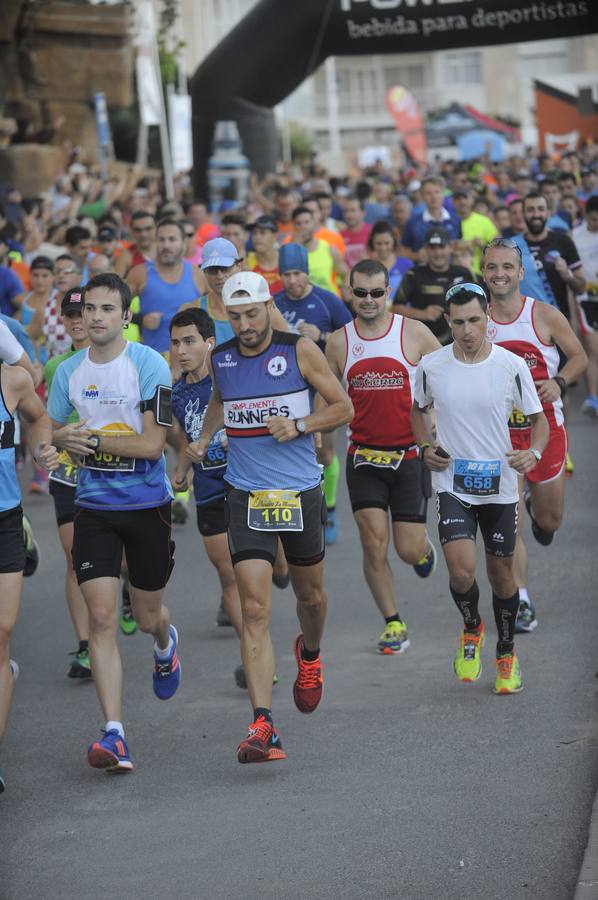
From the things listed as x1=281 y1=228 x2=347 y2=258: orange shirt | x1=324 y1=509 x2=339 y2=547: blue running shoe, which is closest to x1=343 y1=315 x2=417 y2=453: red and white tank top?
x1=324 y1=509 x2=339 y2=547: blue running shoe

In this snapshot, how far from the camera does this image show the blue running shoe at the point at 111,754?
20.6 feet

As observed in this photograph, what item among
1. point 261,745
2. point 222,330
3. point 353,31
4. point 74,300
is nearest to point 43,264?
point 222,330

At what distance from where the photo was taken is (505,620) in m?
7.33

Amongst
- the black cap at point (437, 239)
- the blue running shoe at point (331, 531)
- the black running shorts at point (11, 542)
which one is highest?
the black cap at point (437, 239)

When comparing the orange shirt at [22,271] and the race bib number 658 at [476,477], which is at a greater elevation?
the orange shirt at [22,271]

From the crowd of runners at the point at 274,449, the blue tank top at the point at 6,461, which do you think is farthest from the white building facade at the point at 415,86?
the blue tank top at the point at 6,461

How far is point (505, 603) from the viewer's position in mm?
7383

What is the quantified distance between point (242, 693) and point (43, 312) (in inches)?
209

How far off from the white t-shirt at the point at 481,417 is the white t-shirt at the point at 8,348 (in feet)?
6.50

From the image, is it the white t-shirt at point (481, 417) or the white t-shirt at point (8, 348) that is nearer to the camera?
the white t-shirt at point (8, 348)

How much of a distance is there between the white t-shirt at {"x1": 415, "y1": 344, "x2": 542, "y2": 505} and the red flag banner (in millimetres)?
34598

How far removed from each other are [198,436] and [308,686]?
1489 millimetres

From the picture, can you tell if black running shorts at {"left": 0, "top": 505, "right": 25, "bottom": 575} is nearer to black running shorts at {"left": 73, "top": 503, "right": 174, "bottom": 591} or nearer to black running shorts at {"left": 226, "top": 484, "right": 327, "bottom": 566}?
black running shorts at {"left": 73, "top": 503, "right": 174, "bottom": 591}

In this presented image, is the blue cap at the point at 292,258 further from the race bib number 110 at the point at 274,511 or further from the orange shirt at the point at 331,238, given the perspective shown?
the race bib number 110 at the point at 274,511
